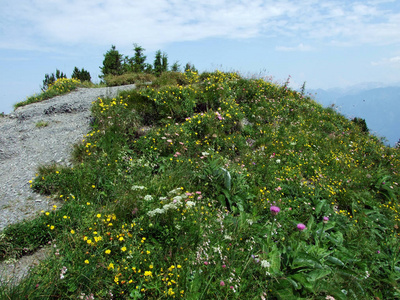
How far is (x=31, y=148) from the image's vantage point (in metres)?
6.80

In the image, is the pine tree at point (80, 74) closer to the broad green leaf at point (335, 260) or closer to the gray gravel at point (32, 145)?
the gray gravel at point (32, 145)

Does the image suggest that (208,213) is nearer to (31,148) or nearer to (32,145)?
(31,148)

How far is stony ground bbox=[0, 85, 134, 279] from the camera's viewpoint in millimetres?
4297

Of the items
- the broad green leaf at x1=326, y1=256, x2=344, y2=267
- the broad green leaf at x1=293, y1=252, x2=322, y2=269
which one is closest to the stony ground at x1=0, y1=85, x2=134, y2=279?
the broad green leaf at x1=293, y1=252, x2=322, y2=269

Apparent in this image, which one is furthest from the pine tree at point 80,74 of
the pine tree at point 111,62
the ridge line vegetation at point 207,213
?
the ridge line vegetation at point 207,213

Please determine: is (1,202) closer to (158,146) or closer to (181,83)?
(158,146)

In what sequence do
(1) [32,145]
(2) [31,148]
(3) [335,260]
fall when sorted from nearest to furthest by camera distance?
(3) [335,260] → (2) [31,148] → (1) [32,145]

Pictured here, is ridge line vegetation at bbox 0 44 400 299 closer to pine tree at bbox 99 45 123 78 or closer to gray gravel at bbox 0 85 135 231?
gray gravel at bbox 0 85 135 231

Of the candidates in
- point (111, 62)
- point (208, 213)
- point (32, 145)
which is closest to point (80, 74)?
point (111, 62)

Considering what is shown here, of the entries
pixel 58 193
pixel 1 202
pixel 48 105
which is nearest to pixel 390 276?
pixel 58 193

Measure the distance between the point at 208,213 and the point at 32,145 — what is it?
5800 millimetres

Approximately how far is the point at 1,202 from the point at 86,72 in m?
19.4

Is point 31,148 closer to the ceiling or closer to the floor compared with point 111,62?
closer to the floor

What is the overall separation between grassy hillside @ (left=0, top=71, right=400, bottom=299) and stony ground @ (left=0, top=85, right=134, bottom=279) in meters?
0.39
